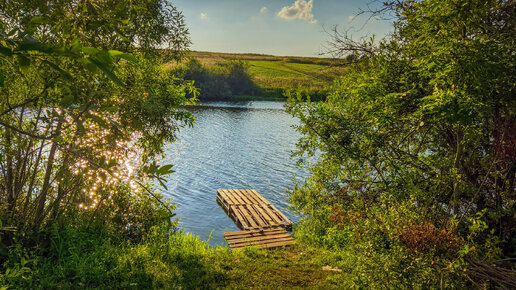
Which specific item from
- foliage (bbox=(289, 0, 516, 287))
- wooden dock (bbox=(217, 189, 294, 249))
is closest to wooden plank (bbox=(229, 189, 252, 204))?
wooden dock (bbox=(217, 189, 294, 249))

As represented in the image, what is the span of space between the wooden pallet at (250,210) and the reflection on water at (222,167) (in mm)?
388

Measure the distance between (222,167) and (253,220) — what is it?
8.03 m

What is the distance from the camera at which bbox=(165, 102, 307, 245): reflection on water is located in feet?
42.5

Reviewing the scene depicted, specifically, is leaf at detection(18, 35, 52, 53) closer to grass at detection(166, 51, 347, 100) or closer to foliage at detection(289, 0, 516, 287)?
foliage at detection(289, 0, 516, 287)

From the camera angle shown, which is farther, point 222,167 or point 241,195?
point 222,167

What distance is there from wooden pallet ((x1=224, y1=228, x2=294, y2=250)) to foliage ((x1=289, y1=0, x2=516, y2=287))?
11.9 ft

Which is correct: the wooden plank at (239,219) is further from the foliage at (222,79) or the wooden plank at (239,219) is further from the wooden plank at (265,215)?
the foliage at (222,79)

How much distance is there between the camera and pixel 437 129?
475 centimetres

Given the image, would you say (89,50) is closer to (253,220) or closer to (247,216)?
(253,220)

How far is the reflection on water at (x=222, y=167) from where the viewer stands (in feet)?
42.5

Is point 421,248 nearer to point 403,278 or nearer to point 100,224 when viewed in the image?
point 403,278

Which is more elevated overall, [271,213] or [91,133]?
[91,133]

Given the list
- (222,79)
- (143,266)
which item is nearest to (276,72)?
(222,79)

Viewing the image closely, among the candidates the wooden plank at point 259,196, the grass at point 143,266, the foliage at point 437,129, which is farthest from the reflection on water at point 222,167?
the foliage at point 437,129
